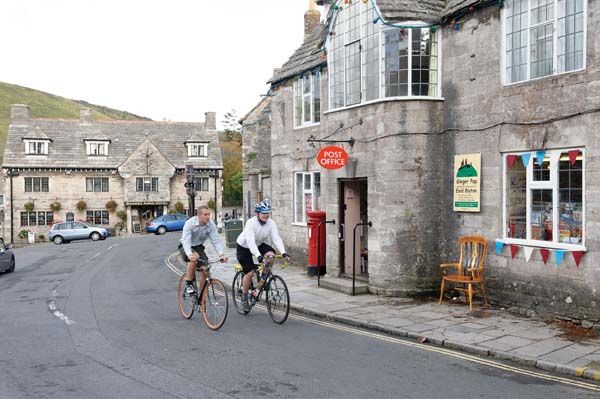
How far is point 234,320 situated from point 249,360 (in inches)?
107

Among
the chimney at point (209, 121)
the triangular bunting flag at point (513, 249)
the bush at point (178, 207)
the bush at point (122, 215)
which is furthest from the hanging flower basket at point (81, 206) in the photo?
the triangular bunting flag at point (513, 249)

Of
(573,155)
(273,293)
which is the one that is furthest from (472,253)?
(273,293)

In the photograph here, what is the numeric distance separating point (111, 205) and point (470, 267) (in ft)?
147

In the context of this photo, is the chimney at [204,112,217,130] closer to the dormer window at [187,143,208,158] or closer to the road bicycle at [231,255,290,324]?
the dormer window at [187,143,208,158]

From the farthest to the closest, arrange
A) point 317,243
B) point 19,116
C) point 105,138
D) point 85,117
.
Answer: point 85,117 → point 105,138 → point 19,116 → point 317,243

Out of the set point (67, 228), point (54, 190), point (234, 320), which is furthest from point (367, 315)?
point (54, 190)

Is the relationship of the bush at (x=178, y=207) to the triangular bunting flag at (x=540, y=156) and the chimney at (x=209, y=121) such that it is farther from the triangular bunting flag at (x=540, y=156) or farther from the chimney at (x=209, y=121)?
the triangular bunting flag at (x=540, y=156)

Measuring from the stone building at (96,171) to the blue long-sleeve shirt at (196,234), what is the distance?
1695 inches

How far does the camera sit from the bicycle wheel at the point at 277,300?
9711mm

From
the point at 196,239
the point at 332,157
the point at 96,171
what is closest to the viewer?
the point at 196,239

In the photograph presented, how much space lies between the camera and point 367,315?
33.2ft

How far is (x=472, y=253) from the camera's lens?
11211mm

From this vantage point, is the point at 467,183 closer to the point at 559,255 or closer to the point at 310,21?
the point at 559,255

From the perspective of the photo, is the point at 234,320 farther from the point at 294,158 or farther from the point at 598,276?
the point at 294,158
